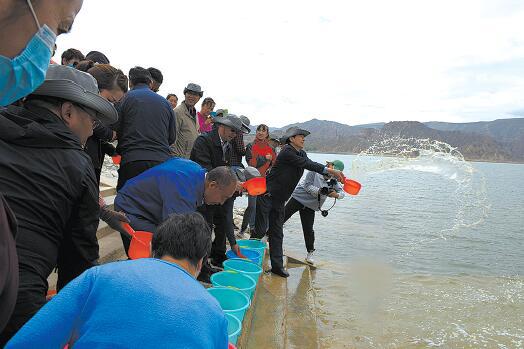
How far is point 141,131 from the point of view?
366 centimetres

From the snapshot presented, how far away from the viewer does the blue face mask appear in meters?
1.00

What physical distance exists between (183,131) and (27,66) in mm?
4829

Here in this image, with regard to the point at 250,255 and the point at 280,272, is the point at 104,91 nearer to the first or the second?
the point at 250,255

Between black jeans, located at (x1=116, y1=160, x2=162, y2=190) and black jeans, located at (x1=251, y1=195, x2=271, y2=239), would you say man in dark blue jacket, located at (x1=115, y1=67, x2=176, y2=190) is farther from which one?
black jeans, located at (x1=251, y1=195, x2=271, y2=239)

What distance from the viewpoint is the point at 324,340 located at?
5008 mm

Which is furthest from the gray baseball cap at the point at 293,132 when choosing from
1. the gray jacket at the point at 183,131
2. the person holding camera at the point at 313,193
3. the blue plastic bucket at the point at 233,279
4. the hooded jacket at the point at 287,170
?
the blue plastic bucket at the point at 233,279

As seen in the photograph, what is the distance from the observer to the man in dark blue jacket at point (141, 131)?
3.65m

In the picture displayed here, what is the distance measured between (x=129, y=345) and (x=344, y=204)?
24.6 metres

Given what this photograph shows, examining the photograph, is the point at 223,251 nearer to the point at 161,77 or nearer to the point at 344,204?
the point at 161,77

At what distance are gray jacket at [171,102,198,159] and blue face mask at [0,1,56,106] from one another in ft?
15.4

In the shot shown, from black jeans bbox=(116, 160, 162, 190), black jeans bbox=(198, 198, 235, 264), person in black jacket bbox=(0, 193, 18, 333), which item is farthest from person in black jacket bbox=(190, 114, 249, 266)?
person in black jacket bbox=(0, 193, 18, 333)

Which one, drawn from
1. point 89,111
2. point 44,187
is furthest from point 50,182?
point 89,111

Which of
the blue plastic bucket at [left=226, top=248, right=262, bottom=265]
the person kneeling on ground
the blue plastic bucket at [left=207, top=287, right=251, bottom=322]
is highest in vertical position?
the person kneeling on ground

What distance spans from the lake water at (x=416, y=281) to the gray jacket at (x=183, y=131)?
9.97ft
